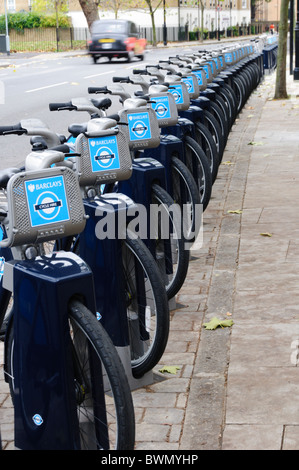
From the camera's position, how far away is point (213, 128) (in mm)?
9062

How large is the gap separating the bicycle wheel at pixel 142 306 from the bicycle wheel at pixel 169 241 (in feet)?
2.20

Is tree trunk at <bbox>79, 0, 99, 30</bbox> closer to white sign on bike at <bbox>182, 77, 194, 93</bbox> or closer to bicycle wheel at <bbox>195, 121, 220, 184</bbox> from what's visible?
white sign on bike at <bbox>182, 77, 194, 93</bbox>

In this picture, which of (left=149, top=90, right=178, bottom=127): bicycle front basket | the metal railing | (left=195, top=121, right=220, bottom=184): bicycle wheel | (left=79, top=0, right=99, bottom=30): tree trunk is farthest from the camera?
the metal railing

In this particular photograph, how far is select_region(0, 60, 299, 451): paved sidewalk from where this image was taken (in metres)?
3.78

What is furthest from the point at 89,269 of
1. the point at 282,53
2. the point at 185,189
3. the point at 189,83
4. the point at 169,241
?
the point at 282,53

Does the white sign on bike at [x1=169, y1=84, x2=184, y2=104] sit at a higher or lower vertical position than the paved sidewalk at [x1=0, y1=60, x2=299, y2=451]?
higher

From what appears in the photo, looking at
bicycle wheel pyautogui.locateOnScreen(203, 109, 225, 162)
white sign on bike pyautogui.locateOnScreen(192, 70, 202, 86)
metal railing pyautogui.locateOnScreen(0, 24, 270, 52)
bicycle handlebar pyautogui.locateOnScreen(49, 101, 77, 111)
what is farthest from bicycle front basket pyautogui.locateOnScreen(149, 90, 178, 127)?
metal railing pyautogui.locateOnScreen(0, 24, 270, 52)

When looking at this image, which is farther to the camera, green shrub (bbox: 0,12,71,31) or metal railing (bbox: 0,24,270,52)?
green shrub (bbox: 0,12,71,31)

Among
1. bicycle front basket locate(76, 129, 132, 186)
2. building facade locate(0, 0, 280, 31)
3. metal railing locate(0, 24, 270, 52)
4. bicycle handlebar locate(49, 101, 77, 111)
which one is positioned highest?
bicycle handlebar locate(49, 101, 77, 111)

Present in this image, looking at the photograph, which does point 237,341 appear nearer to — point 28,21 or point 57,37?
point 57,37

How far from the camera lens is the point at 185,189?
6219 mm

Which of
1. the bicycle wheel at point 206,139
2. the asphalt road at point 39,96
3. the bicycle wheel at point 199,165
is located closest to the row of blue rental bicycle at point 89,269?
the bicycle wheel at point 199,165

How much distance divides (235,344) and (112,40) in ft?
121
